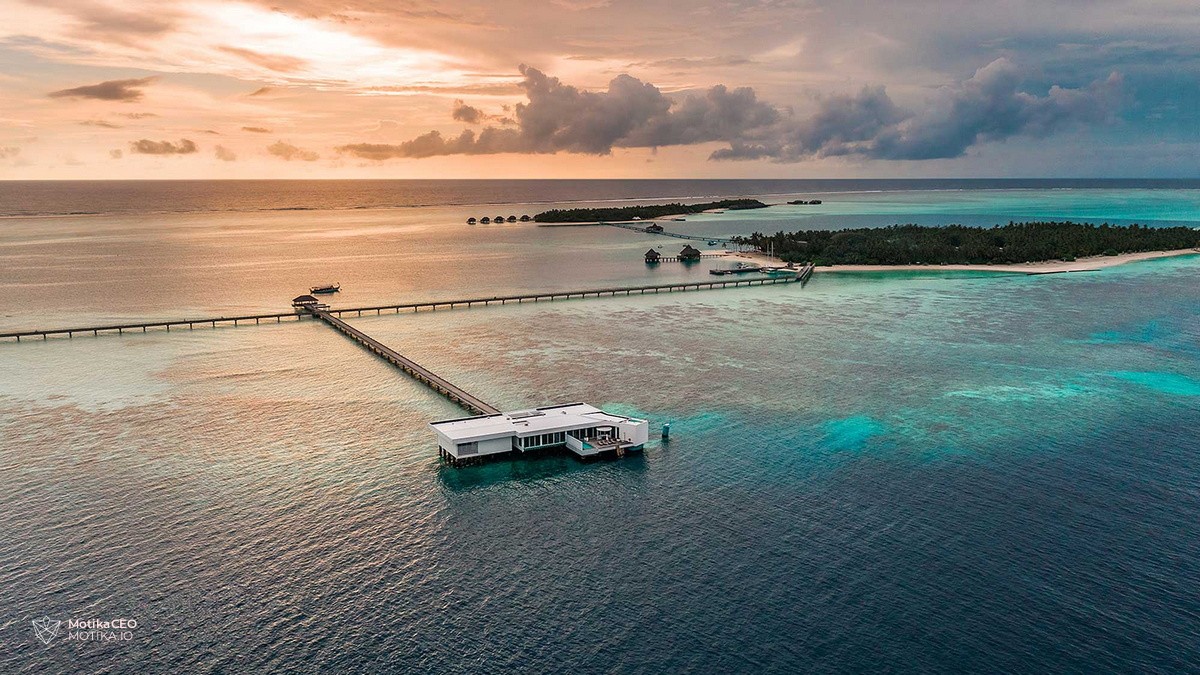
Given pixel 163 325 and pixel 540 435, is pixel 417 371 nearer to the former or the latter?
pixel 540 435

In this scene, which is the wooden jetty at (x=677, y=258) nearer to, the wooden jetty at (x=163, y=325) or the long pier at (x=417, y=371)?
the long pier at (x=417, y=371)

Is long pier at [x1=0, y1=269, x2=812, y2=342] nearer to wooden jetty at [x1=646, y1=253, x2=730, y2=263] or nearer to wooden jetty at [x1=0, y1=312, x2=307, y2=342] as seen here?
wooden jetty at [x1=0, y1=312, x2=307, y2=342]

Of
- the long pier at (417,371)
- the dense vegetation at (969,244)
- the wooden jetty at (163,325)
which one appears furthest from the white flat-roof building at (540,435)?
the dense vegetation at (969,244)

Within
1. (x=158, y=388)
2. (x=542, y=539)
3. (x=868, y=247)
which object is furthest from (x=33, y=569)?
(x=868, y=247)

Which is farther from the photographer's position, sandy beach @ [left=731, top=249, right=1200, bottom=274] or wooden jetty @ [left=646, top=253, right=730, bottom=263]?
wooden jetty @ [left=646, top=253, right=730, bottom=263]

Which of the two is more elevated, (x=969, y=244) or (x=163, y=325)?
(x=969, y=244)

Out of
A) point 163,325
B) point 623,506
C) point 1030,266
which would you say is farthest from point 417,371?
point 1030,266

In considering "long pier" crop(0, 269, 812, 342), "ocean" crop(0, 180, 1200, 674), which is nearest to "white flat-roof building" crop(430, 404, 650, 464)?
"ocean" crop(0, 180, 1200, 674)
